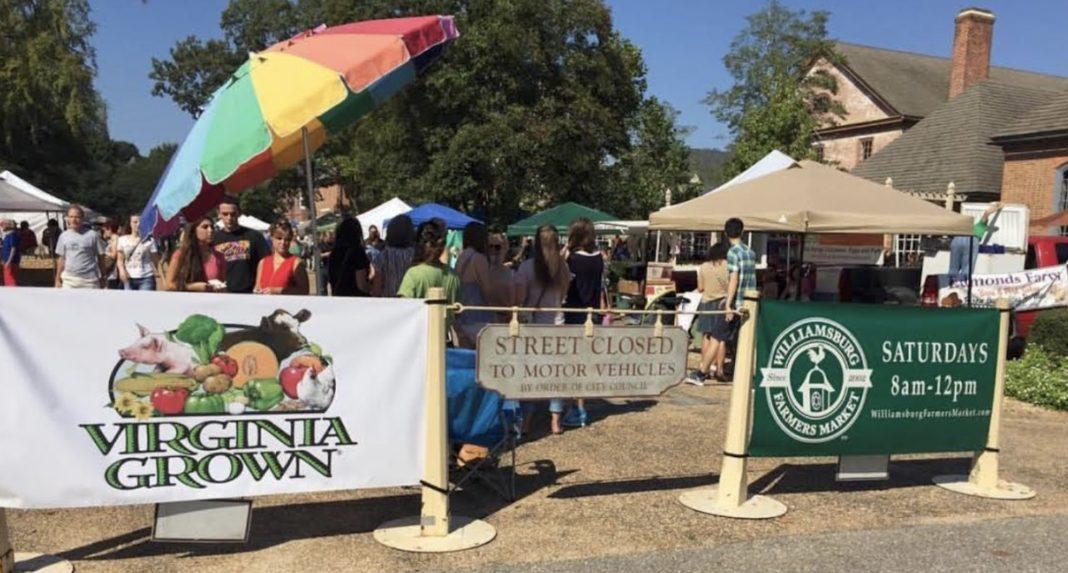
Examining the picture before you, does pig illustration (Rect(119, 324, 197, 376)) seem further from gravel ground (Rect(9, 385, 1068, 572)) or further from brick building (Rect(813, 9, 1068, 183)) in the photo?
brick building (Rect(813, 9, 1068, 183))

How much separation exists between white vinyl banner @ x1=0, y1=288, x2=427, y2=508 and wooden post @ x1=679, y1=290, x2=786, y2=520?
190cm

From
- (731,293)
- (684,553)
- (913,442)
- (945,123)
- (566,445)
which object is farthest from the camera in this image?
(945,123)

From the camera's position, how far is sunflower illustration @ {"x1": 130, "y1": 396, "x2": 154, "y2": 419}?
3828 millimetres

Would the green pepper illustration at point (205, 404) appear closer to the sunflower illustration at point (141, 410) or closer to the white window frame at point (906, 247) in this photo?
the sunflower illustration at point (141, 410)

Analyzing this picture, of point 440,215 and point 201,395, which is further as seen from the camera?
point 440,215

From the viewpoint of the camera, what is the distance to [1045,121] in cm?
2494

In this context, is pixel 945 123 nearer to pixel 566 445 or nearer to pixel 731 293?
pixel 731 293

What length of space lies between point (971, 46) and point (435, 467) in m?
41.0

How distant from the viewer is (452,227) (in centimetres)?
1850

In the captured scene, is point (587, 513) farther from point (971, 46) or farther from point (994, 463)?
point (971, 46)

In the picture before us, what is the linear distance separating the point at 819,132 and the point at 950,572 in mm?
46118

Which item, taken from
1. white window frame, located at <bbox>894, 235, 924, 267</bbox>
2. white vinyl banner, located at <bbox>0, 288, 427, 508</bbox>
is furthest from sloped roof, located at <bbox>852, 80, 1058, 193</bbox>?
white vinyl banner, located at <bbox>0, 288, 427, 508</bbox>

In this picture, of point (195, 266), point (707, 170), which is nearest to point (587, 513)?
point (195, 266)

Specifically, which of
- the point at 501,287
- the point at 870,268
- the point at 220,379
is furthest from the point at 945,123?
the point at 220,379
